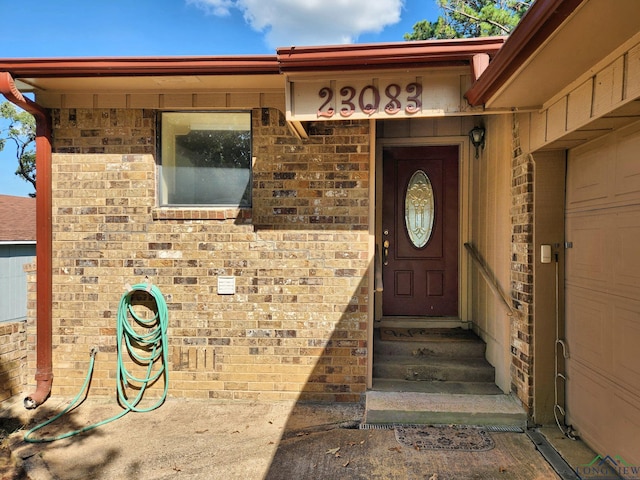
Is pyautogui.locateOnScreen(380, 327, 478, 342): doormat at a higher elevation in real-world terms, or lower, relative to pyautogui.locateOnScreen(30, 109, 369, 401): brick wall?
lower

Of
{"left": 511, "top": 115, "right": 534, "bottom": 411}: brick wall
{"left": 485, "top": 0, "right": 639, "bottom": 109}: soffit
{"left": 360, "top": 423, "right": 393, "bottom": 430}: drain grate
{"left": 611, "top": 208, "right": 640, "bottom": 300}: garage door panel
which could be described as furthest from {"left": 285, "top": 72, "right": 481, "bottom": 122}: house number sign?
{"left": 360, "top": 423, "right": 393, "bottom": 430}: drain grate

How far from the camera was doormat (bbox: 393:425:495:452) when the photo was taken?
2750 millimetres

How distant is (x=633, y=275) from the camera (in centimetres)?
225

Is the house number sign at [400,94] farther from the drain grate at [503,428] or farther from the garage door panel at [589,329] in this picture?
the drain grate at [503,428]

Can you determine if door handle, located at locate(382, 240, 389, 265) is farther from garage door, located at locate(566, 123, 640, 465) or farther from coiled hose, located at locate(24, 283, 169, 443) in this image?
coiled hose, located at locate(24, 283, 169, 443)

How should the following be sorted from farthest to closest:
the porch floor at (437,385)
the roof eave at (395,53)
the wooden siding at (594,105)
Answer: the porch floor at (437,385), the roof eave at (395,53), the wooden siding at (594,105)

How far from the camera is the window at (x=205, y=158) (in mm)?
3615

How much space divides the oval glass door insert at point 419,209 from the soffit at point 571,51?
5.62 ft

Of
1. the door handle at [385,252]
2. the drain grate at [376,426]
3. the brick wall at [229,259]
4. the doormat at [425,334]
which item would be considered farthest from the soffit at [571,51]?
the drain grate at [376,426]

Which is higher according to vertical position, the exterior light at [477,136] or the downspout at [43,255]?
the exterior light at [477,136]

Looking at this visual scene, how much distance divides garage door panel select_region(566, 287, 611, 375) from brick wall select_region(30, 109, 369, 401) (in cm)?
169

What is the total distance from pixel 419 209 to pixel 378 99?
1942 mm

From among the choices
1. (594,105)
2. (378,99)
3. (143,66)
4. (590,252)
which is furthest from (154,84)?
(590,252)

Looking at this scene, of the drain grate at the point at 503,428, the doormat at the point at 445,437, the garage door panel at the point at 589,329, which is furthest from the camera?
the drain grate at the point at 503,428
